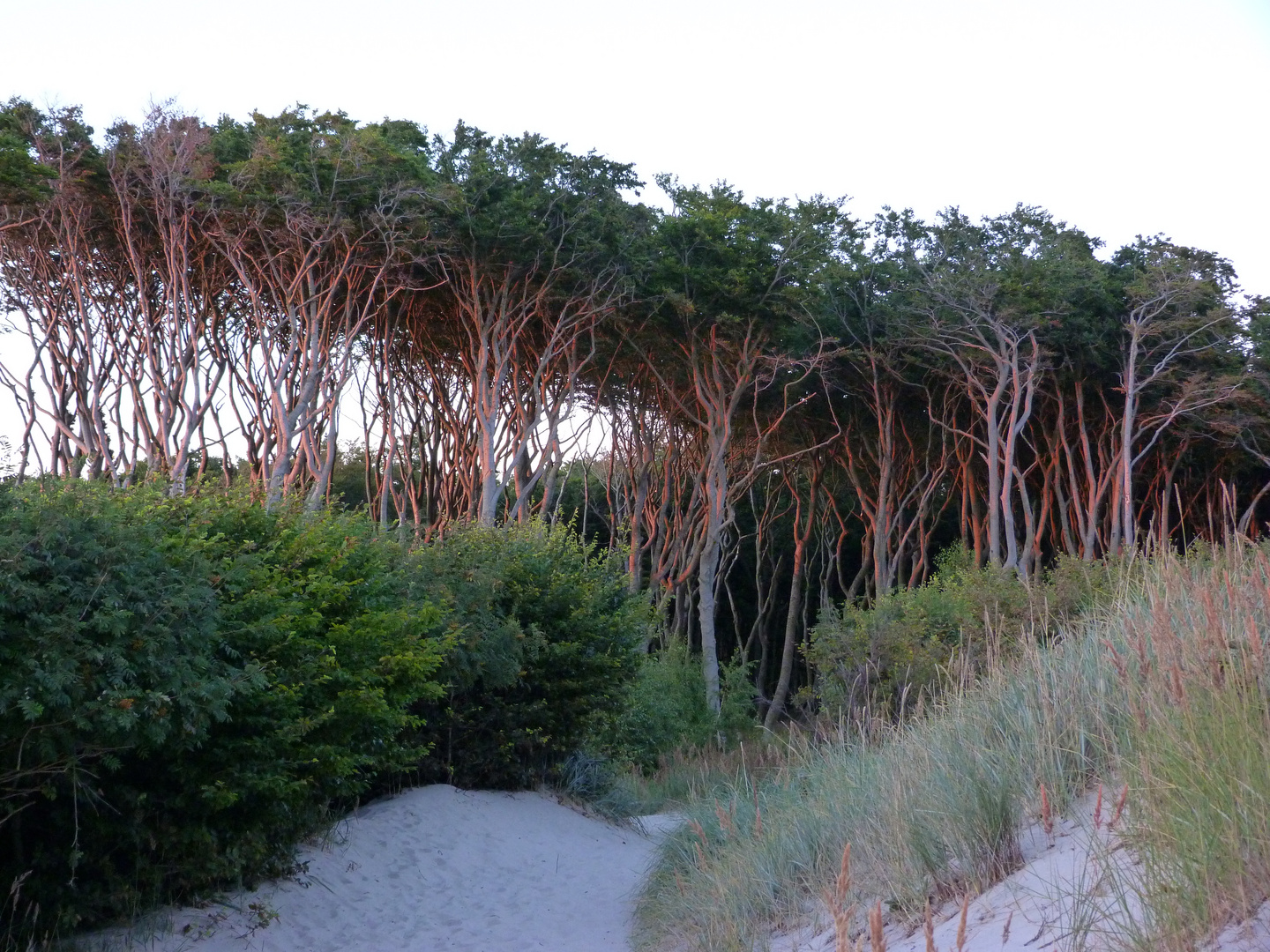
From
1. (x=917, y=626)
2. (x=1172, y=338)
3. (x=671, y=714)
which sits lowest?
(x=671, y=714)

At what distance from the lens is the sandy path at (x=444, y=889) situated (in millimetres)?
9102

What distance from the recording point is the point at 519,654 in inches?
541

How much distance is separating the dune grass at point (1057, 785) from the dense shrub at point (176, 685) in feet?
9.98

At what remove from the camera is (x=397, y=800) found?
1255 centimetres

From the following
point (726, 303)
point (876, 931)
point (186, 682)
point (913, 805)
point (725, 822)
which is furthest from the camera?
point (726, 303)

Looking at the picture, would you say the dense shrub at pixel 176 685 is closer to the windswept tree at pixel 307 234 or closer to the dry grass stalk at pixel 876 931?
the dry grass stalk at pixel 876 931

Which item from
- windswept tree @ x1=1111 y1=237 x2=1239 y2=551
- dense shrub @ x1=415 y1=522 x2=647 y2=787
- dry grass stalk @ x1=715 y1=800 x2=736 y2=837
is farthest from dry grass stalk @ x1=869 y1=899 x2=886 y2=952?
windswept tree @ x1=1111 y1=237 x2=1239 y2=551

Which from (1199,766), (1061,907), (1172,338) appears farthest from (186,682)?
(1172,338)

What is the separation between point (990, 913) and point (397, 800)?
9.04 m

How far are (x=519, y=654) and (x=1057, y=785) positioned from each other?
8953 millimetres

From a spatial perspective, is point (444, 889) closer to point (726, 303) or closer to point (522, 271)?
point (522, 271)

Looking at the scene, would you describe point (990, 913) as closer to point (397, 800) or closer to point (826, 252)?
point (397, 800)

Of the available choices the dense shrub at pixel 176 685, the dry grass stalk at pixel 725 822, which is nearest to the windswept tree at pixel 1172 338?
the dry grass stalk at pixel 725 822

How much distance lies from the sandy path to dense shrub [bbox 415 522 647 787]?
0.69 metres
